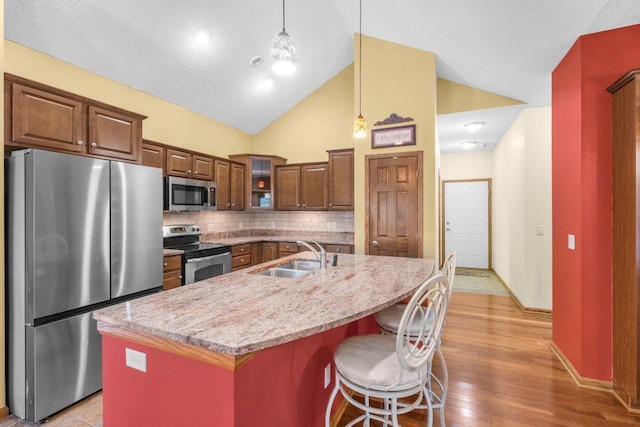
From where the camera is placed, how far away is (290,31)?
377 cm

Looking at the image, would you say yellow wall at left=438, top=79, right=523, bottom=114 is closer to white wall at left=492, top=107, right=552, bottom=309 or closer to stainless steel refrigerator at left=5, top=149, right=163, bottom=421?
white wall at left=492, top=107, right=552, bottom=309

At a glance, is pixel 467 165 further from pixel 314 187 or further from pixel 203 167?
pixel 203 167

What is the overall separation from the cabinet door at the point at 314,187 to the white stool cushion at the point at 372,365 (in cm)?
323

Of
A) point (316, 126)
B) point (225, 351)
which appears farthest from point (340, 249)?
point (225, 351)

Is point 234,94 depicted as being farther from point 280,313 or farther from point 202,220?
point 280,313

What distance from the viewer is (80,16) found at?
103 inches

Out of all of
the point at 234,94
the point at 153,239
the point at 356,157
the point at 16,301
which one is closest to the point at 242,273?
the point at 153,239

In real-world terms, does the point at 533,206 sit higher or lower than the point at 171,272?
higher

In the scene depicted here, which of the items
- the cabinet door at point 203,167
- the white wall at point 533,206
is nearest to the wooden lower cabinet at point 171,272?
the cabinet door at point 203,167

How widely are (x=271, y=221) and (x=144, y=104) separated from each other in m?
2.66

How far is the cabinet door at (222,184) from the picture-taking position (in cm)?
445

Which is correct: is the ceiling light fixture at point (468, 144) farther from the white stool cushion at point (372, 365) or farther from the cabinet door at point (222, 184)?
the white stool cushion at point (372, 365)

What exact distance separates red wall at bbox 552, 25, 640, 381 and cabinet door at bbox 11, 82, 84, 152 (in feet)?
12.7

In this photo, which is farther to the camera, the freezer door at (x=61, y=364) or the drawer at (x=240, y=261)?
the drawer at (x=240, y=261)
